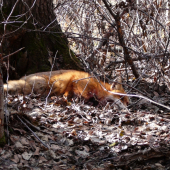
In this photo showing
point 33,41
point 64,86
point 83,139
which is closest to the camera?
point 83,139

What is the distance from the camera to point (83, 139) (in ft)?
13.5

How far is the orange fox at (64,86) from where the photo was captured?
20.4ft

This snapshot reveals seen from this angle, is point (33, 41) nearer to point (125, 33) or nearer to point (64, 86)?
point (64, 86)

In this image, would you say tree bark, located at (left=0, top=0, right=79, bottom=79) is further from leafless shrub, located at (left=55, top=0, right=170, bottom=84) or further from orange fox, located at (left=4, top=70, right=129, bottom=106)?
leafless shrub, located at (left=55, top=0, right=170, bottom=84)

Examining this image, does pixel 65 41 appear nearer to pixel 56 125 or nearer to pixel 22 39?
pixel 22 39

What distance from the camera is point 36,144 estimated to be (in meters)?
3.71

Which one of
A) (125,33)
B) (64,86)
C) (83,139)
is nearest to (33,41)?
(64,86)

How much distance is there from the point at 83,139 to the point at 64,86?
3.07m

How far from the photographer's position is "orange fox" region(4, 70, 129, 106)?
245 inches

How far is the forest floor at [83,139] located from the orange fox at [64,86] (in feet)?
3.51

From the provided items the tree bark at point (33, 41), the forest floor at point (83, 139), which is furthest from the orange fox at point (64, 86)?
the forest floor at point (83, 139)

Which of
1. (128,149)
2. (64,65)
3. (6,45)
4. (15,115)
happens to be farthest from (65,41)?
(128,149)

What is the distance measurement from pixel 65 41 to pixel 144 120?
12.2 feet

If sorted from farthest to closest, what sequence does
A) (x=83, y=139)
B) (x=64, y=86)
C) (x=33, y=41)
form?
(x=64, y=86), (x=33, y=41), (x=83, y=139)
